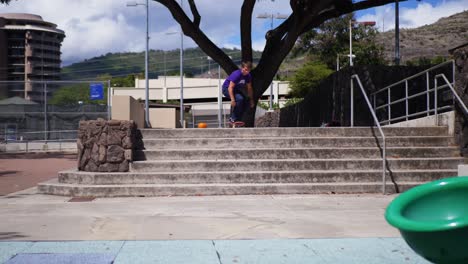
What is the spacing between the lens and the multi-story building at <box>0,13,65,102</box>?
3664 inches

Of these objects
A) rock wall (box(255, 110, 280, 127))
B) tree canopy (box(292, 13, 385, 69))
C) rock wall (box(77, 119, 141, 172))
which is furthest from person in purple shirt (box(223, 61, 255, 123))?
tree canopy (box(292, 13, 385, 69))

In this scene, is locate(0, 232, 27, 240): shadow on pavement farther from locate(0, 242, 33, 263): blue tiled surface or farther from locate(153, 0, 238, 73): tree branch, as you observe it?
locate(153, 0, 238, 73): tree branch

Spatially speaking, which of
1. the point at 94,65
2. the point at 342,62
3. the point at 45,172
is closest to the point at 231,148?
the point at 45,172

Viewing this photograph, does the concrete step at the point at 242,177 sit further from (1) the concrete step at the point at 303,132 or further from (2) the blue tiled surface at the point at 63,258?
(2) the blue tiled surface at the point at 63,258

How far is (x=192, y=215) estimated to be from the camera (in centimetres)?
723

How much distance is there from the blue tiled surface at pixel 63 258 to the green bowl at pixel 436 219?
2819mm

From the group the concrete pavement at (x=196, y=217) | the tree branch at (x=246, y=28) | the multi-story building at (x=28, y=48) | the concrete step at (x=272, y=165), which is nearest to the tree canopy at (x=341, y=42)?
the tree branch at (x=246, y=28)

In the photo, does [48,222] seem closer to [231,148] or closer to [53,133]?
[231,148]

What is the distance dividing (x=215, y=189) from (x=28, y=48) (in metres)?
96.8

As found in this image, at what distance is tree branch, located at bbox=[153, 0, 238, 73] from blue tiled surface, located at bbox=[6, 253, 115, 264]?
12.8 m

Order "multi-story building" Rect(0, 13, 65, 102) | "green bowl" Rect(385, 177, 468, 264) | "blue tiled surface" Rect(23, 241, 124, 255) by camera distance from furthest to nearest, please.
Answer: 1. "multi-story building" Rect(0, 13, 65, 102)
2. "blue tiled surface" Rect(23, 241, 124, 255)
3. "green bowl" Rect(385, 177, 468, 264)

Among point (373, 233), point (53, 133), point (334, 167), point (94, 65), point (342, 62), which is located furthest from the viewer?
point (94, 65)

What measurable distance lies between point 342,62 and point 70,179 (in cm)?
Answer: 4522

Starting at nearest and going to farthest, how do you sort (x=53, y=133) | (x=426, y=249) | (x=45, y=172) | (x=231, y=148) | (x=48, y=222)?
1. (x=426, y=249)
2. (x=48, y=222)
3. (x=231, y=148)
4. (x=45, y=172)
5. (x=53, y=133)
